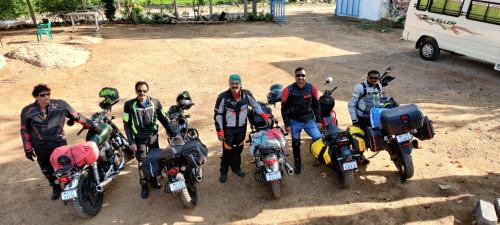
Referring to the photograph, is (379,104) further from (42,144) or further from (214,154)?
(42,144)

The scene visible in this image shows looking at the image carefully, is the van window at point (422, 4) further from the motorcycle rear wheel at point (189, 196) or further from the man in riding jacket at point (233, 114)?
the motorcycle rear wheel at point (189, 196)

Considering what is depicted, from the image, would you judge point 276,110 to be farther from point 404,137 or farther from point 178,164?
point 178,164

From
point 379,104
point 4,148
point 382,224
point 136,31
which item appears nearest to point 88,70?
point 4,148

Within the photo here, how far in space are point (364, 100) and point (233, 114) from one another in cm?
238

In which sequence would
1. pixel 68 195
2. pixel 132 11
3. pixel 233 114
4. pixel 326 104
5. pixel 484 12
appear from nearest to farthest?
1. pixel 68 195
2. pixel 233 114
3. pixel 326 104
4. pixel 484 12
5. pixel 132 11

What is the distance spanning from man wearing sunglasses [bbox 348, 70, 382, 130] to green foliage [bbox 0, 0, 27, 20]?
2189 centimetres

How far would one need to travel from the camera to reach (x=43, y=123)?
562 cm

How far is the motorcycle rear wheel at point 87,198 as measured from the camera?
5324 millimetres

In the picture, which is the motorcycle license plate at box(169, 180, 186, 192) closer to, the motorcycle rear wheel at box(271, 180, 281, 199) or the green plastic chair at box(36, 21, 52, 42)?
the motorcycle rear wheel at box(271, 180, 281, 199)

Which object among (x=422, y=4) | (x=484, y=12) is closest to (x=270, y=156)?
(x=484, y=12)

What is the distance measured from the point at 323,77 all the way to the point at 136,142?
7701mm

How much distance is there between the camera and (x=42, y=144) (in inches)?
225

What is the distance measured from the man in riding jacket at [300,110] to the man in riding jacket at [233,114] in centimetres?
45

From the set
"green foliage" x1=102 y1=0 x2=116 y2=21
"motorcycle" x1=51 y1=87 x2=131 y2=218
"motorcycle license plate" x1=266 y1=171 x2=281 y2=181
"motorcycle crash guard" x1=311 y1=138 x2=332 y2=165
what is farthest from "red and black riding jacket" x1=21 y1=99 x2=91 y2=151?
"green foliage" x1=102 y1=0 x2=116 y2=21
